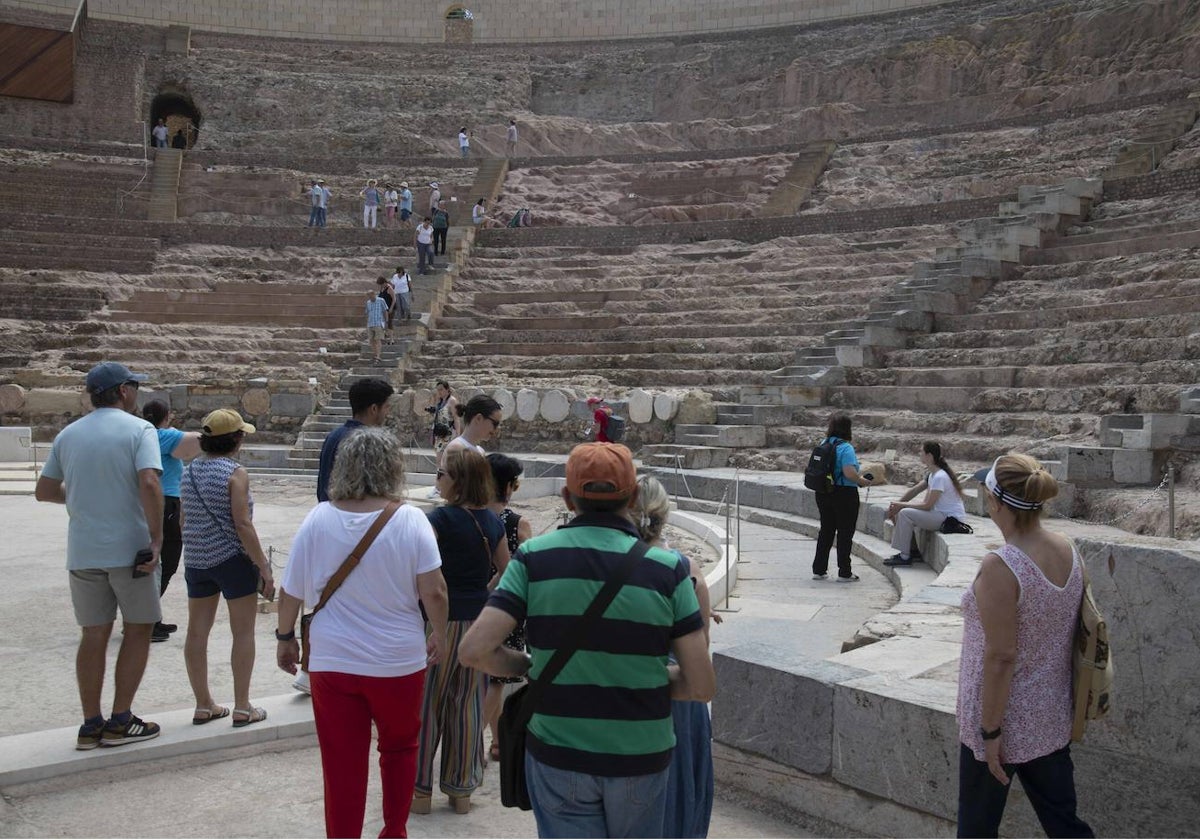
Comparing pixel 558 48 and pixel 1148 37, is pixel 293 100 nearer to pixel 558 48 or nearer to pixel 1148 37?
pixel 558 48

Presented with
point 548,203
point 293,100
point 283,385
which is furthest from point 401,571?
point 293,100

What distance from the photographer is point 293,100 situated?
3394cm

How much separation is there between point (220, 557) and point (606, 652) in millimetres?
2678

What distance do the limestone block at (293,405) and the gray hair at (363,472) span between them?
1509cm

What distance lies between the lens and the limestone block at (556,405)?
1636 cm

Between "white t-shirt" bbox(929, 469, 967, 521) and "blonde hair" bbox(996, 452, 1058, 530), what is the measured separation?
5.49 metres

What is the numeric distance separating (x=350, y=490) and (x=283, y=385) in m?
15.4

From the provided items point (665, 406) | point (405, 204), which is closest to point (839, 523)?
point (665, 406)

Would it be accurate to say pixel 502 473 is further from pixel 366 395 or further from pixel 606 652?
pixel 606 652

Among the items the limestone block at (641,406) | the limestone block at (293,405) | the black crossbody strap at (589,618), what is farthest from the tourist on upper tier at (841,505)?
the limestone block at (293,405)

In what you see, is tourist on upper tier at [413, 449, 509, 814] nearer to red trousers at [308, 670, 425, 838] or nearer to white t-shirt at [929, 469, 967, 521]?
red trousers at [308, 670, 425, 838]

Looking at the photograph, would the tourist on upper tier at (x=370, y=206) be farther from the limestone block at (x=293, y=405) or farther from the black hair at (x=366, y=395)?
the black hair at (x=366, y=395)

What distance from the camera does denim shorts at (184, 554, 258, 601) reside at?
4.77 m

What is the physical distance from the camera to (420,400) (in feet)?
→ 56.6
